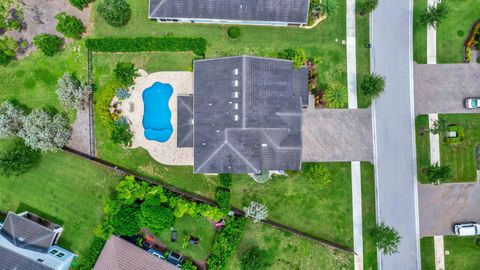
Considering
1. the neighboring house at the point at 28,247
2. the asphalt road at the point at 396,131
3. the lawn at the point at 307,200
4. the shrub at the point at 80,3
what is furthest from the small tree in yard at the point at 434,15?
the neighboring house at the point at 28,247

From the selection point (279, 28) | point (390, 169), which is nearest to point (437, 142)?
point (390, 169)

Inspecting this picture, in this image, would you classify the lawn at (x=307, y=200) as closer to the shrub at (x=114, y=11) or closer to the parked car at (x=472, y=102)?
the parked car at (x=472, y=102)

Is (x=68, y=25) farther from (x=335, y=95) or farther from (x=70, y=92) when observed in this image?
(x=335, y=95)

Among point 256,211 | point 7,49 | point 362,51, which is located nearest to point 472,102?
point 362,51

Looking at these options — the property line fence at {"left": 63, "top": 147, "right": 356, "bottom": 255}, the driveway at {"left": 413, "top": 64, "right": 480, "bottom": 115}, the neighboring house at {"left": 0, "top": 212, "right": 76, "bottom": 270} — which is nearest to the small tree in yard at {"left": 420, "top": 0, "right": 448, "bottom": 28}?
the driveway at {"left": 413, "top": 64, "right": 480, "bottom": 115}

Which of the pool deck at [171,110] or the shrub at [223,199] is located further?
the pool deck at [171,110]

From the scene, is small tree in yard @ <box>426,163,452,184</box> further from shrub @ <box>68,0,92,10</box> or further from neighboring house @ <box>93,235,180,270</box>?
shrub @ <box>68,0,92,10</box>
